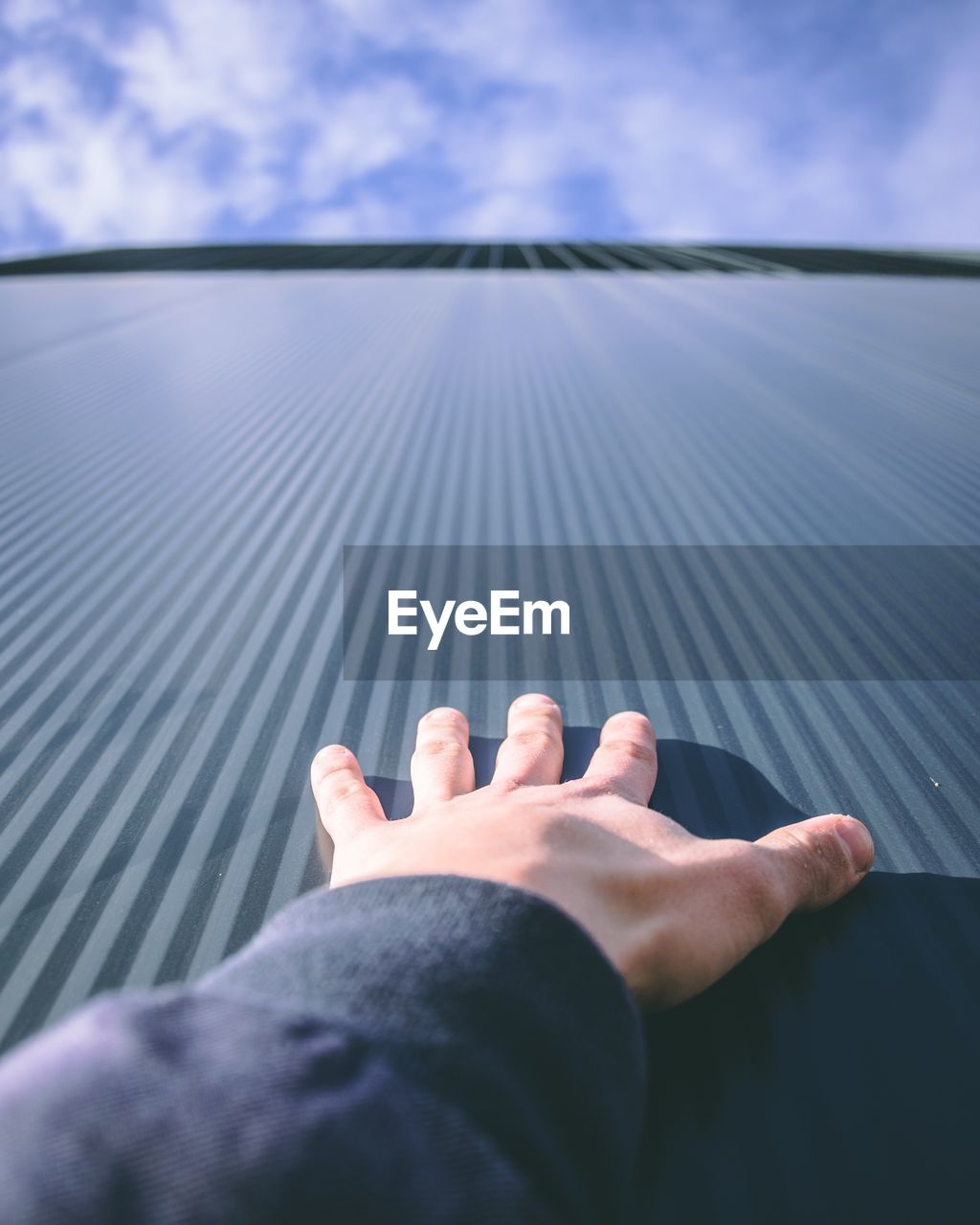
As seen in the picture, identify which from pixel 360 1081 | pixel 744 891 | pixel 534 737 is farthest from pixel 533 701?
pixel 360 1081

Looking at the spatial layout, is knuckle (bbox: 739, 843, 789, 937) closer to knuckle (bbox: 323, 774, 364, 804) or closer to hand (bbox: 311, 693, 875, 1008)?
hand (bbox: 311, 693, 875, 1008)

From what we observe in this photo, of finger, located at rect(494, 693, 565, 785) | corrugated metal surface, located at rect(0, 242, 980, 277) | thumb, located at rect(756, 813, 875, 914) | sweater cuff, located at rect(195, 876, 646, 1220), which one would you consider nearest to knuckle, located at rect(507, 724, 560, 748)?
finger, located at rect(494, 693, 565, 785)

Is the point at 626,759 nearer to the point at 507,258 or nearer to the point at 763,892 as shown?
the point at 763,892

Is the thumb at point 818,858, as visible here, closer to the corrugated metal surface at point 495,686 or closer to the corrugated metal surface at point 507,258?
the corrugated metal surface at point 495,686

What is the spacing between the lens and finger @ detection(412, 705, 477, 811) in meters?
1.12

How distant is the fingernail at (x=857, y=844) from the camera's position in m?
1.02

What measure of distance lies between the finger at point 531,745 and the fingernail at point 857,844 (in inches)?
15.7

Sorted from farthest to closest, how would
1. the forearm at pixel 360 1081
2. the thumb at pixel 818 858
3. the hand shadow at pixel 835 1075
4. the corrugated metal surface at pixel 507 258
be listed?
1. the corrugated metal surface at pixel 507 258
2. the thumb at pixel 818 858
3. the hand shadow at pixel 835 1075
4. the forearm at pixel 360 1081

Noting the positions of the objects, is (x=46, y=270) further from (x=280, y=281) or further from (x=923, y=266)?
(x=923, y=266)

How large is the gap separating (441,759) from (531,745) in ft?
0.46

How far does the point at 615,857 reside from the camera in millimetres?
899

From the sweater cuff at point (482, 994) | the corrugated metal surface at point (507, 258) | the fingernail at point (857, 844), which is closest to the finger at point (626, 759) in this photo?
the fingernail at point (857, 844)

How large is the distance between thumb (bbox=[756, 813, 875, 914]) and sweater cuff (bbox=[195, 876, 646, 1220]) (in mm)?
361

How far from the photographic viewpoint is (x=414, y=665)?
1.53 meters
